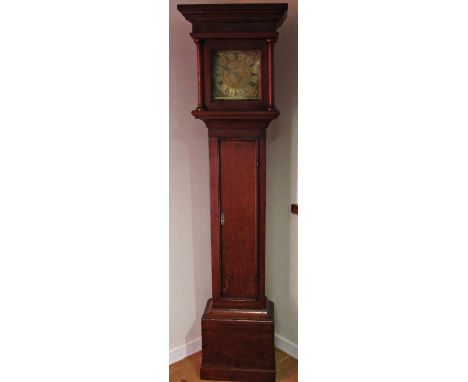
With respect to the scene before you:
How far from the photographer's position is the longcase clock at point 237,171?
1.35 meters

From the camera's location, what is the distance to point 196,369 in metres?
1.63

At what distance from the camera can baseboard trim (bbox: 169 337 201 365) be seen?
5.50 ft

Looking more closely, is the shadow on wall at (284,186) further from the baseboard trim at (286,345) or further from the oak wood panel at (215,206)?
the oak wood panel at (215,206)

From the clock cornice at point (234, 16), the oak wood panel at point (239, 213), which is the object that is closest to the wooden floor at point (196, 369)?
the oak wood panel at point (239, 213)

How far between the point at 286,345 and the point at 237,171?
38.6 inches

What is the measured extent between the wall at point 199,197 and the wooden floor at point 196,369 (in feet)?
0.16

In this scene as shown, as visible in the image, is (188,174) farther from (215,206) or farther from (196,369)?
(196,369)

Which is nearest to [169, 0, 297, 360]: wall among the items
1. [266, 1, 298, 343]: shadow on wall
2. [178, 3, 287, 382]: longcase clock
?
[266, 1, 298, 343]: shadow on wall

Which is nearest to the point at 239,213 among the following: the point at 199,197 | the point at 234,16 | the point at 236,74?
the point at 199,197

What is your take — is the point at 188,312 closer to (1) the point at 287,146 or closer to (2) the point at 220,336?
(2) the point at 220,336

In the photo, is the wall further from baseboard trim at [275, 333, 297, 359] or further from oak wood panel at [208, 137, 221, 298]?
oak wood panel at [208, 137, 221, 298]

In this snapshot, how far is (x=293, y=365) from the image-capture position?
5.38 feet

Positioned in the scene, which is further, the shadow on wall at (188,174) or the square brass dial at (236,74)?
the shadow on wall at (188,174)
